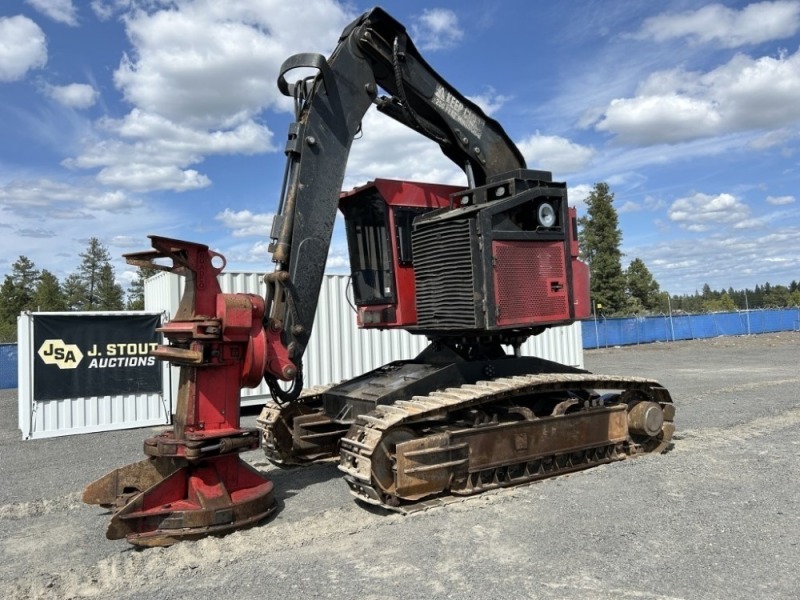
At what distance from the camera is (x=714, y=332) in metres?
43.0

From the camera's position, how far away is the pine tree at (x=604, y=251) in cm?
4856

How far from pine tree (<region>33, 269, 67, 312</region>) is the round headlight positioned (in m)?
58.5

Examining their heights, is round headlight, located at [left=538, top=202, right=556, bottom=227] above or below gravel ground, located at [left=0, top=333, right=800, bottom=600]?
above

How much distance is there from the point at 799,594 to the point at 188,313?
16.7 feet

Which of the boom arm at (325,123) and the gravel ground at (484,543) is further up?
the boom arm at (325,123)

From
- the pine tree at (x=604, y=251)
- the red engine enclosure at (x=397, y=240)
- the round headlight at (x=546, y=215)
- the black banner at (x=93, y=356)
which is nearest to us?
the round headlight at (x=546, y=215)

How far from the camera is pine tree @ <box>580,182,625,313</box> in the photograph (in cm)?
4856

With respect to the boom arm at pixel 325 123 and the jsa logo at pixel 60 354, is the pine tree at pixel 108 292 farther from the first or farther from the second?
the boom arm at pixel 325 123

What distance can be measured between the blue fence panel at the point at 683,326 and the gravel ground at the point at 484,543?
2973 cm

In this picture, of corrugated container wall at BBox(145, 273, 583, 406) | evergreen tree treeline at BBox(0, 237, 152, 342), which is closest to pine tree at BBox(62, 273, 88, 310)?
evergreen tree treeline at BBox(0, 237, 152, 342)

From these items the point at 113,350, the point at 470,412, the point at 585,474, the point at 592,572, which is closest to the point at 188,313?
the point at 470,412

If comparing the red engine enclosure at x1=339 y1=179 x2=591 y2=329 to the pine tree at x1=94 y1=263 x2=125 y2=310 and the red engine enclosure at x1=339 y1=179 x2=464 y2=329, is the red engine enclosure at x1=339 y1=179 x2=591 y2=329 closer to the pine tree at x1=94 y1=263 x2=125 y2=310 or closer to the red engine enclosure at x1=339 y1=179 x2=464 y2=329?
the red engine enclosure at x1=339 y1=179 x2=464 y2=329

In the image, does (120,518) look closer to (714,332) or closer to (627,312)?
(714,332)


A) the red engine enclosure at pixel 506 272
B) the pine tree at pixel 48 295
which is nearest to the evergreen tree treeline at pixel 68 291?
the pine tree at pixel 48 295
